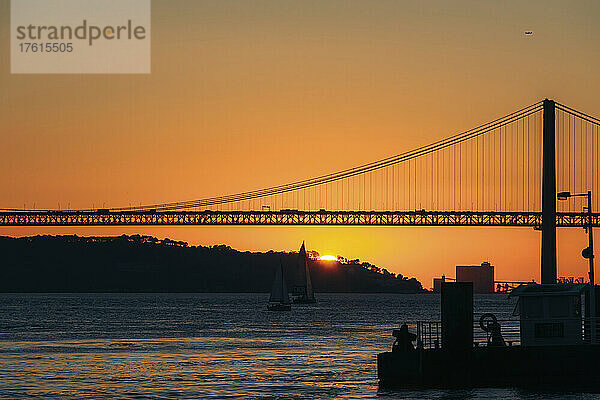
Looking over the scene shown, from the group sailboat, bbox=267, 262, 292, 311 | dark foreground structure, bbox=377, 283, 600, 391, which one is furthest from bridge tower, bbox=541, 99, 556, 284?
sailboat, bbox=267, 262, 292, 311

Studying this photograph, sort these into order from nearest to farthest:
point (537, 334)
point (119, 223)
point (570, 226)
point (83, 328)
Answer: point (537, 334) < point (83, 328) < point (570, 226) < point (119, 223)

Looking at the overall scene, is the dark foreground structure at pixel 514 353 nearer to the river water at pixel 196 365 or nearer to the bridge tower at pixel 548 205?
the river water at pixel 196 365

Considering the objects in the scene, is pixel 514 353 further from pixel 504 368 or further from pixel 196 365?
pixel 196 365

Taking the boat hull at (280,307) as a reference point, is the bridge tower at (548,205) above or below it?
above

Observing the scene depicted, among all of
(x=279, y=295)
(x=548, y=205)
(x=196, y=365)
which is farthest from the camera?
(x=279, y=295)

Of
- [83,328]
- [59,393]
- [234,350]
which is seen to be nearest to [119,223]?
[83,328]

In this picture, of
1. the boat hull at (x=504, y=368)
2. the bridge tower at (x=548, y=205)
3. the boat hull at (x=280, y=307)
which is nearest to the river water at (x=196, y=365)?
the boat hull at (x=504, y=368)

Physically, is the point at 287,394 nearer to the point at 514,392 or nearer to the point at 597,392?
the point at 514,392

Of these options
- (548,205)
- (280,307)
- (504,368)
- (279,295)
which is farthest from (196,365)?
(279,295)
